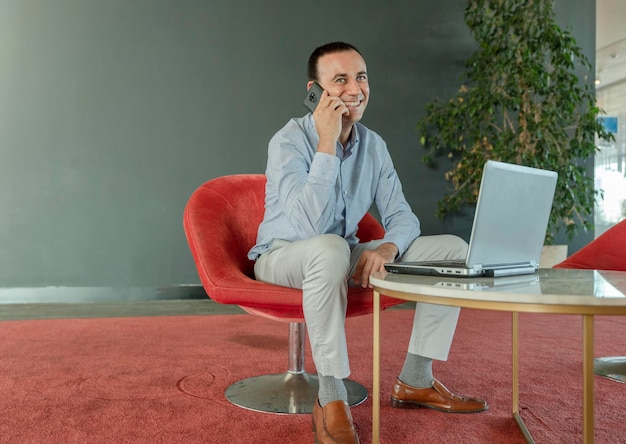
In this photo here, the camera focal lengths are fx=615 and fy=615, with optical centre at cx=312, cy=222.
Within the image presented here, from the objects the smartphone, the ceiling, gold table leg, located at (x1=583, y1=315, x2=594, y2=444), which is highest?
the ceiling

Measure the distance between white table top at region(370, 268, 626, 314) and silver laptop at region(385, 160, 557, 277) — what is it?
4cm

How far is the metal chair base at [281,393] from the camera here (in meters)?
1.79

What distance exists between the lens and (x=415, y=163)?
4688 mm

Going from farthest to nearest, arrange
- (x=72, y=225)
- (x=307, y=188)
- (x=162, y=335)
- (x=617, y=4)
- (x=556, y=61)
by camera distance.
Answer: (x=617, y=4)
(x=72, y=225)
(x=556, y=61)
(x=162, y=335)
(x=307, y=188)

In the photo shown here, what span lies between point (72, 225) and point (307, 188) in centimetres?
323

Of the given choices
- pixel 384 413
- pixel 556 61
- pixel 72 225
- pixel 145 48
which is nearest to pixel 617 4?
pixel 556 61

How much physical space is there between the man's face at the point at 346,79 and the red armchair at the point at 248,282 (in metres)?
0.48

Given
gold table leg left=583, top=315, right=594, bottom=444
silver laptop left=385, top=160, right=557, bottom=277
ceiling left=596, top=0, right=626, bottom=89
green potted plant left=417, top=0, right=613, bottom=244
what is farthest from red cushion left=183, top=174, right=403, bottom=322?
ceiling left=596, top=0, right=626, bottom=89

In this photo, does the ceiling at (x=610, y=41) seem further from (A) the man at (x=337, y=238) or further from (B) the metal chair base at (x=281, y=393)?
(B) the metal chair base at (x=281, y=393)

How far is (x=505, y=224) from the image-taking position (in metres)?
1.31

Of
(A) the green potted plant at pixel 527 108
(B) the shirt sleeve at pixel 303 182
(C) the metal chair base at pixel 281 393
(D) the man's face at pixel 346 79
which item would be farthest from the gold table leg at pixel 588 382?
(A) the green potted plant at pixel 527 108

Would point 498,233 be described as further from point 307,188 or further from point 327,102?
point 327,102

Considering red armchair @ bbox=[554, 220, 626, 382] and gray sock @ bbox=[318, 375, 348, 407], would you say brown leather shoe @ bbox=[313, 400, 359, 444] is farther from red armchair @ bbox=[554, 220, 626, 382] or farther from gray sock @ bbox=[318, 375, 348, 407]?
red armchair @ bbox=[554, 220, 626, 382]

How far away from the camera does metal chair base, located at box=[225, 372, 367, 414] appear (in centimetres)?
179
